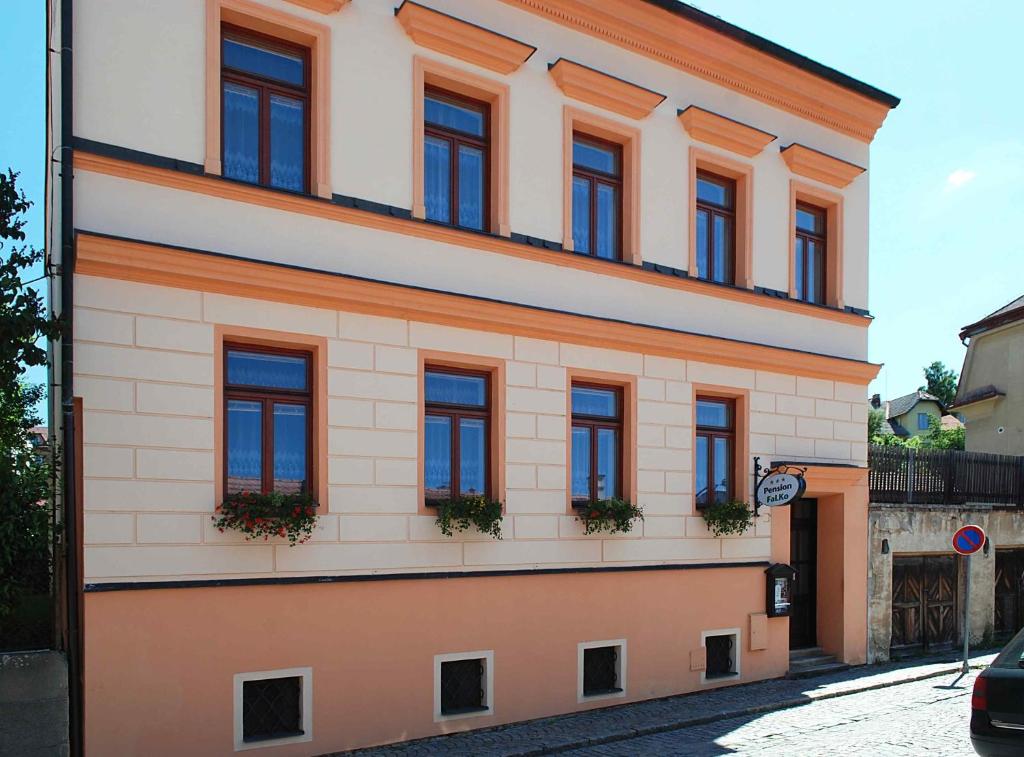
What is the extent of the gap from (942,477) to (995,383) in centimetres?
1107

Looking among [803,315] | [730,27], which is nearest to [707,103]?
[730,27]

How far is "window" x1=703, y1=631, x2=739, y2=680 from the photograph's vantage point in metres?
13.3

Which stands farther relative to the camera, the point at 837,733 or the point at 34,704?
the point at 837,733

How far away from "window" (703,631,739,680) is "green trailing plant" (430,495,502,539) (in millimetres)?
4299

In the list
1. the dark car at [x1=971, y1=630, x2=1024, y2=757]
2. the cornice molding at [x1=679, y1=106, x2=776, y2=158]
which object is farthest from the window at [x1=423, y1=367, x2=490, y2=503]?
the dark car at [x1=971, y1=630, x2=1024, y2=757]

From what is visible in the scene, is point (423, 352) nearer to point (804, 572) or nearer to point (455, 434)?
point (455, 434)

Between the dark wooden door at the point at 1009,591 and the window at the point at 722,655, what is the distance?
7.58 metres

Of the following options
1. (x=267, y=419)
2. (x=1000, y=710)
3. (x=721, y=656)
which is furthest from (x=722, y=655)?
(x=267, y=419)

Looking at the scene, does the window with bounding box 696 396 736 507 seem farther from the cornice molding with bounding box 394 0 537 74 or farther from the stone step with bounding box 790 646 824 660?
the cornice molding with bounding box 394 0 537 74

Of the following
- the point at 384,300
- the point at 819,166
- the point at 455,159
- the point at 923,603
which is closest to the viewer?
the point at 384,300

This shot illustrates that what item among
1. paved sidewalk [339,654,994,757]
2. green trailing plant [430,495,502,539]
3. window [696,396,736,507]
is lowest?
paved sidewalk [339,654,994,757]

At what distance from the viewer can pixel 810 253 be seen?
1532 centimetres

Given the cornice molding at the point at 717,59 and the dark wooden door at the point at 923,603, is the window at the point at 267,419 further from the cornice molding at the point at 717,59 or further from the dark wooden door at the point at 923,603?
the dark wooden door at the point at 923,603

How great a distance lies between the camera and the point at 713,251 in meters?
13.9
